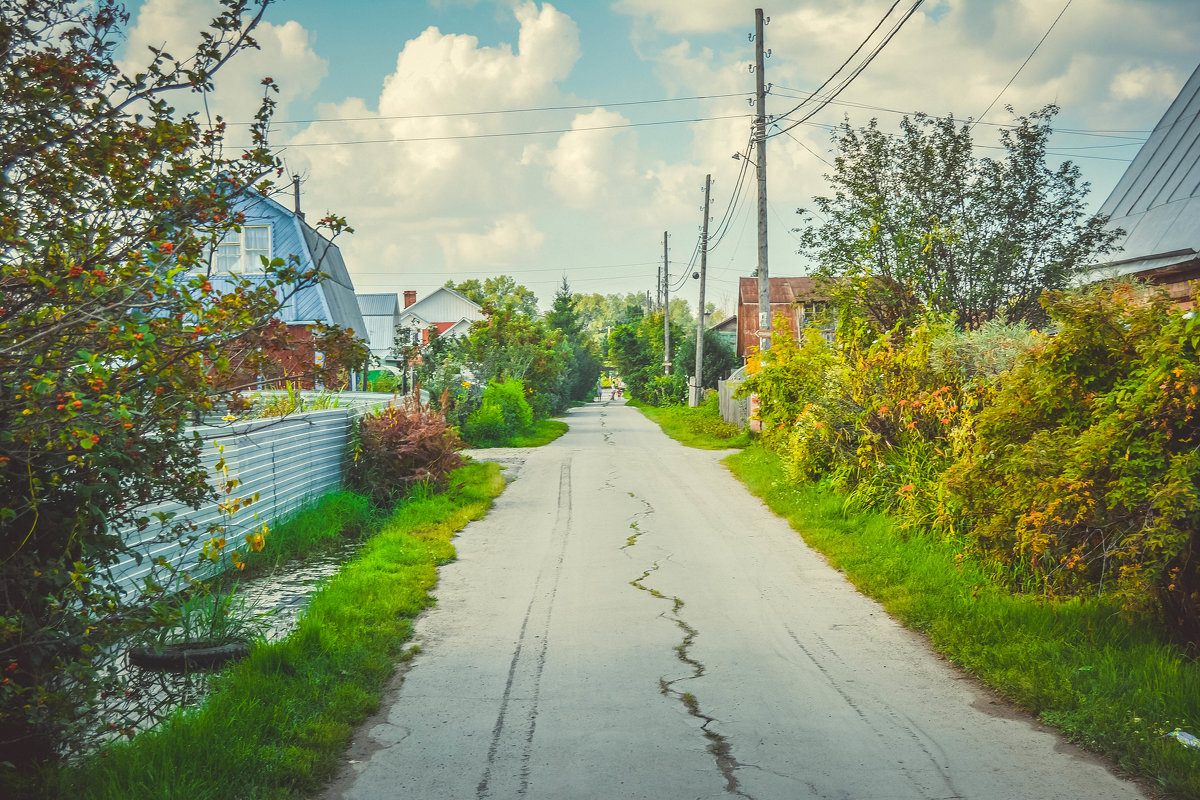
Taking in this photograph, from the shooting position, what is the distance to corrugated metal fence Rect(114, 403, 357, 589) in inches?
280

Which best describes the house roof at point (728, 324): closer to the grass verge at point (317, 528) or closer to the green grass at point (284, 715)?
the grass verge at point (317, 528)

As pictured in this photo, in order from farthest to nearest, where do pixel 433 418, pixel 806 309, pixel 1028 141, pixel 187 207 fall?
pixel 806 309
pixel 1028 141
pixel 433 418
pixel 187 207

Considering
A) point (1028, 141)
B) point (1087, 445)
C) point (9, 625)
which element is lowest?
point (9, 625)

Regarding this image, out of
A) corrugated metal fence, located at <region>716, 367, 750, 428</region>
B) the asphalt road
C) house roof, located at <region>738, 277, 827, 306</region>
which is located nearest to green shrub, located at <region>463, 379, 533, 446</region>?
corrugated metal fence, located at <region>716, 367, 750, 428</region>

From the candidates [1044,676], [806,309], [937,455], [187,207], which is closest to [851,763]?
[1044,676]

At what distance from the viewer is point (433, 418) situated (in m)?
13.6

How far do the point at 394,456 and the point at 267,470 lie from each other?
3.28 metres

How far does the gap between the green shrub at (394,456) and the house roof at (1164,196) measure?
1097 centimetres

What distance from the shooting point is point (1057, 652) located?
18.7 feet

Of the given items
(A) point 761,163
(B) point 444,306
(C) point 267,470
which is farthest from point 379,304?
(C) point 267,470

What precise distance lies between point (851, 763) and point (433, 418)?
32.6ft

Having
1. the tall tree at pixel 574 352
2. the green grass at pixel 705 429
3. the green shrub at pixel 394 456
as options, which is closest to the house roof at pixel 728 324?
the tall tree at pixel 574 352

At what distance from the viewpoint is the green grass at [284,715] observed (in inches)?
158

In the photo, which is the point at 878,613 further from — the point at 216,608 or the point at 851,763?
the point at 216,608
